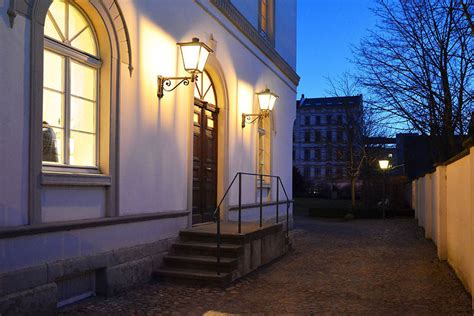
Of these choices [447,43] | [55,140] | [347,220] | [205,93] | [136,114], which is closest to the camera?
[55,140]

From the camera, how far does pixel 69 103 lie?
5.99 m

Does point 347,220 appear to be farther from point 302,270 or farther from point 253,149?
point 302,270

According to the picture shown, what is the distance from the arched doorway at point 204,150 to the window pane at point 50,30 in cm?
394

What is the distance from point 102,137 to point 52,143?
2.86ft

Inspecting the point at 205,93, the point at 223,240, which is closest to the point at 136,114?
the point at 223,240

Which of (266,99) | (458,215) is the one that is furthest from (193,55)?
(458,215)

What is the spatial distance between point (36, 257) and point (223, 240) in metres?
3.47

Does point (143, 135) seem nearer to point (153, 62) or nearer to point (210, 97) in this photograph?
point (153, 62)

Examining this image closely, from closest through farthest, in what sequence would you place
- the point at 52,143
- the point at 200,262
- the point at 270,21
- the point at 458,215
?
the point at 52,143 → the point at 200,262 → the point at 458,215 → the point at 270,21

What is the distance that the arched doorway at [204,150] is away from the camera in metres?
9.67

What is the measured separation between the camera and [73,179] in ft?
19.1

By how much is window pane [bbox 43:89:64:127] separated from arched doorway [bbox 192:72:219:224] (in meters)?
3.87

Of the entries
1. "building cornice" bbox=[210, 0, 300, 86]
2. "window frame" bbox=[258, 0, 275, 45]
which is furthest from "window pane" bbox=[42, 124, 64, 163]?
"window frame" bbox=[258, 0, 275, 45]

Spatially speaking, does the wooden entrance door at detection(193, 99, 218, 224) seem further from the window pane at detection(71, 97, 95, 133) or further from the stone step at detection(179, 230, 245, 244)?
the window pane at detection(71, 97, 95, 133)
